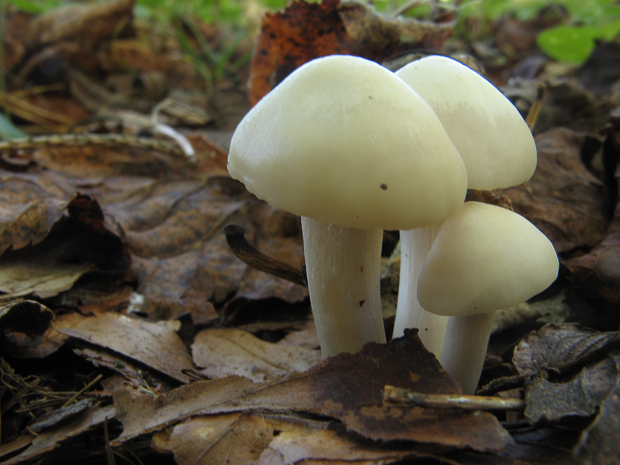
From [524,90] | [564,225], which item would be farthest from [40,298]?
[524,90]

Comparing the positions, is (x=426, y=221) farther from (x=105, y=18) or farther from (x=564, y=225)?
(x=105, y=18)

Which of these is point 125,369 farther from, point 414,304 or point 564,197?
point 564,197

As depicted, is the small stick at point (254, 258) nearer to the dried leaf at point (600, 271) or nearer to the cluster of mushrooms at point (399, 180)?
the cluster of mushrooms at point (399, 180)

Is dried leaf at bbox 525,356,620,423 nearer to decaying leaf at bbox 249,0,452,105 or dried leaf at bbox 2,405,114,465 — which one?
dried leaf at bbox 2,405,114,465

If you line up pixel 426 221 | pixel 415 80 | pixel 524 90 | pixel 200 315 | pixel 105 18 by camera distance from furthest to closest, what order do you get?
pixel 105 18, pixel 524 90, pixel 200 315, pixel 415 80, pixel 426 221

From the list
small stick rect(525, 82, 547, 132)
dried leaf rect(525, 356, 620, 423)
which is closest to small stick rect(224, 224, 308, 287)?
dried leaf rect(525, 356, 620, 423)

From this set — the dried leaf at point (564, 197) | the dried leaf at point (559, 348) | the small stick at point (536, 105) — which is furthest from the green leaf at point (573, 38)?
the dried leaf at point (559, 348)
